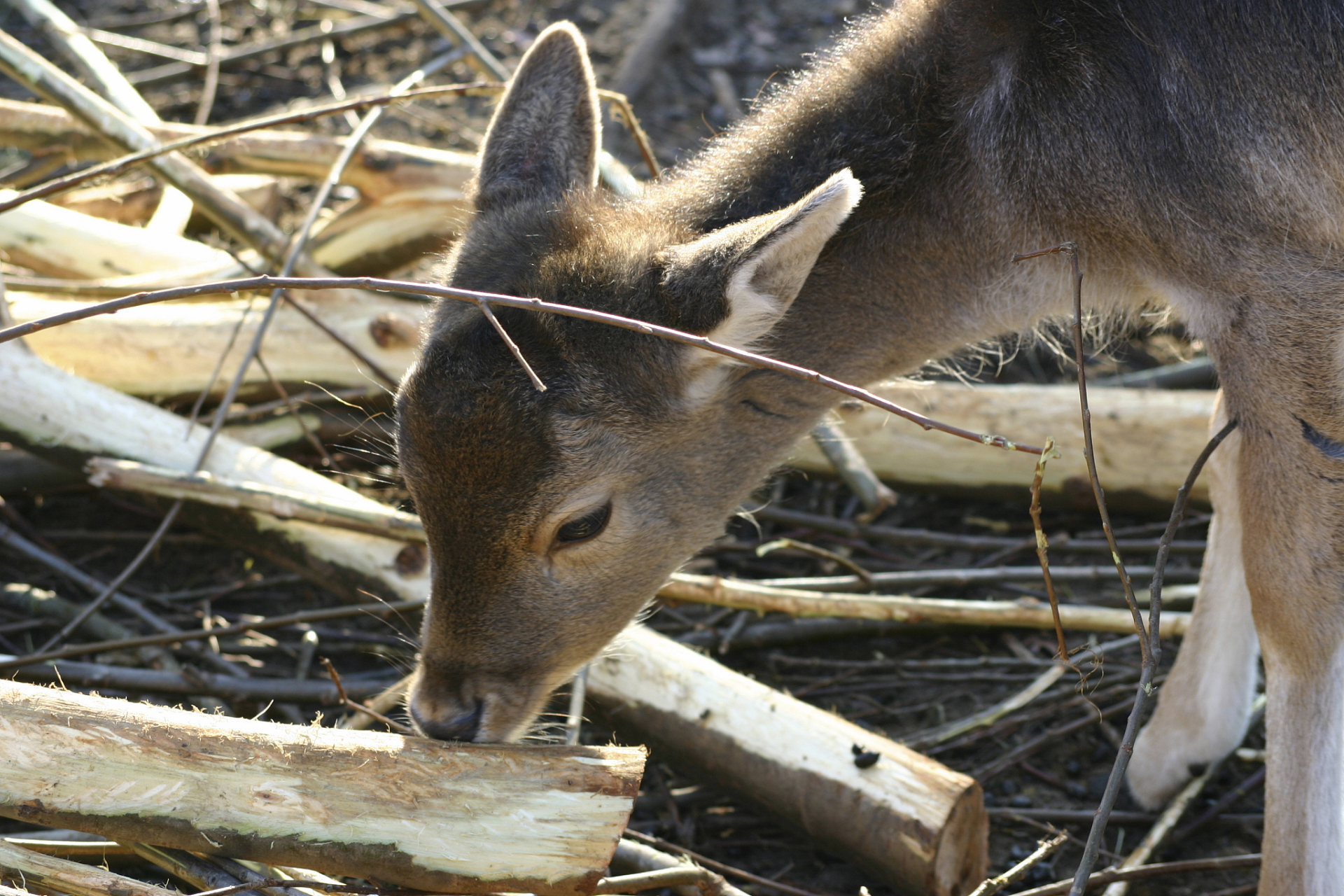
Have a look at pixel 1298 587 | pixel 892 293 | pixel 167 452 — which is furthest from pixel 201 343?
pixel 1298 587

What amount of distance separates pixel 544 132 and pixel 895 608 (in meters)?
2.45

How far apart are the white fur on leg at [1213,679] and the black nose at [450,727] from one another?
2.76 metres

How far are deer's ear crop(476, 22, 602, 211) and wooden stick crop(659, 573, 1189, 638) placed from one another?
168 cm

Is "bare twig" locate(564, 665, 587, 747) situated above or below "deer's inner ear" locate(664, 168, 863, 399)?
below

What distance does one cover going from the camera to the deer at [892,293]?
3.55 m

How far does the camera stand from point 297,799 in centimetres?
305

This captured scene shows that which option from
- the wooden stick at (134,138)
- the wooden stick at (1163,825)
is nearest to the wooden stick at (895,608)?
the wooden stick at (1163,825)

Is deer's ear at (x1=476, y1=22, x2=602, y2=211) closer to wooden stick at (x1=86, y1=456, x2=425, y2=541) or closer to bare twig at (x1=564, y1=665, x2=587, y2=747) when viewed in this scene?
wooden stick at (x1=86, y1=456, x2=425, y2=541)

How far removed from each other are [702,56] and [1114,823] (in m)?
7.82

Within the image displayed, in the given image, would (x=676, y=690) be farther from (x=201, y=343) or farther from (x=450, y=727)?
(x=201, y=343)

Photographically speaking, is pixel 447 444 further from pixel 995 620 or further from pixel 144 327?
pixel 144 327

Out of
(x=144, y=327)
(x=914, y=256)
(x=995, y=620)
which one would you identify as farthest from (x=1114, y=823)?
(x=144, y=327)

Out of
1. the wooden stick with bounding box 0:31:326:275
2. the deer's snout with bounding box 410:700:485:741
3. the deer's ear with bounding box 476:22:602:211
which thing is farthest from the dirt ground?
the wooden stick with bounding box 0:31:326:275

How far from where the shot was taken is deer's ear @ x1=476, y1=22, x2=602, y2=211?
14.6ft
